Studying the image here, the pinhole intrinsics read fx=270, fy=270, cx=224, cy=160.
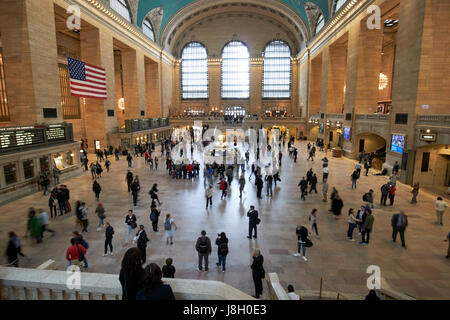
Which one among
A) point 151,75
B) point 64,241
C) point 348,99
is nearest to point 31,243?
point 64,241

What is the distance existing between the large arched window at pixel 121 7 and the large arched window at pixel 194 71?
62.3ft

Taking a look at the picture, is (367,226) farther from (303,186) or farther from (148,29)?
(148,29)

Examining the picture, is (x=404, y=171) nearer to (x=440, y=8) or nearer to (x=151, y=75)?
(x=440, y=8)

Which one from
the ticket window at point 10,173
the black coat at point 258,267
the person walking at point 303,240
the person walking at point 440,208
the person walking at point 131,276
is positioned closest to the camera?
the person walking at point 131,276

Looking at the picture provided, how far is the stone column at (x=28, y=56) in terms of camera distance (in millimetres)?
15266

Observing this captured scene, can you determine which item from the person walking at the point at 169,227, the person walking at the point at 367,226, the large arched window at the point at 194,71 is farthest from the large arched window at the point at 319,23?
the person walking at the point at 169,227

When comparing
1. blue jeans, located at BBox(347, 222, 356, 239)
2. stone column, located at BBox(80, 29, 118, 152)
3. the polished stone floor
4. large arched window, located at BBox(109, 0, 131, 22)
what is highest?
large arched window, located at BBox(109, 0, 131, 22)

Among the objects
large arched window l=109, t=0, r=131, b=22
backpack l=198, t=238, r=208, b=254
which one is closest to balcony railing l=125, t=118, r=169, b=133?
large arched window l=109, t=0, r=131, b=22

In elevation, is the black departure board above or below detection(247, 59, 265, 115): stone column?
below

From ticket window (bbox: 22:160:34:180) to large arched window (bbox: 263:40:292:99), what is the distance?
133 feet

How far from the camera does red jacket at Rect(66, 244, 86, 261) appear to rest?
19.7 ft

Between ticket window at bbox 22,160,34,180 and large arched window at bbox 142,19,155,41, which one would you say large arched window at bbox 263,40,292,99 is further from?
ticket window at bbox 22,160,34,180

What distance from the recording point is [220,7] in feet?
142

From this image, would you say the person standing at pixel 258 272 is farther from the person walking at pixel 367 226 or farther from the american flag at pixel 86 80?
the american flag at pixel 86 80
